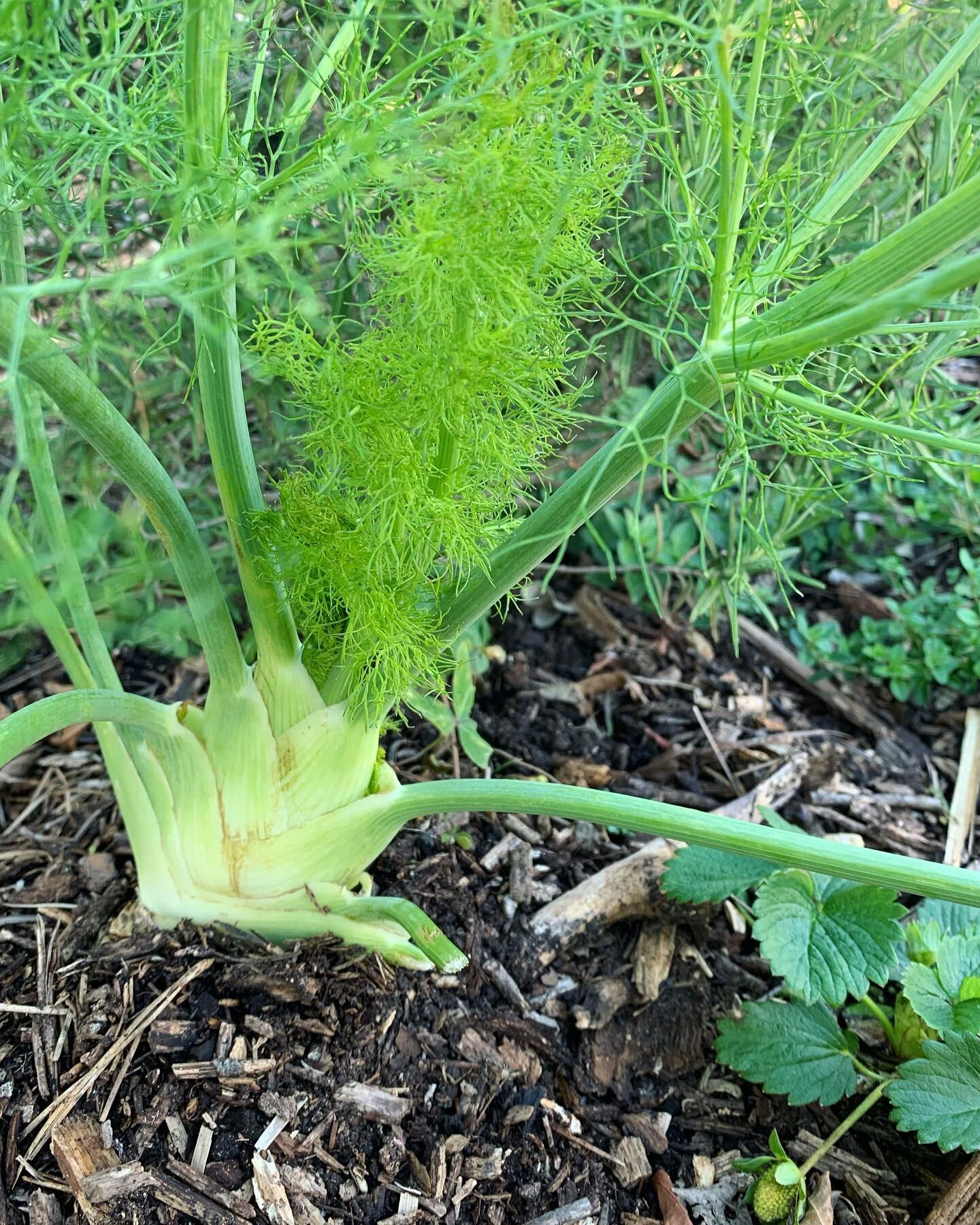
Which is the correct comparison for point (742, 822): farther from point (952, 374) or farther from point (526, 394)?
point (952, 374)

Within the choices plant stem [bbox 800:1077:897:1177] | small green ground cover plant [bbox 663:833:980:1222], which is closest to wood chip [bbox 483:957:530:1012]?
small green ground cover plant [bbox 663:833:980:1222]

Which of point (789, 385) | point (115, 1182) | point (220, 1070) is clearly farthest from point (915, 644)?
point (115, 1182)

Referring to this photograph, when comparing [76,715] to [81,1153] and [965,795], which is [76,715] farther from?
[965,795]

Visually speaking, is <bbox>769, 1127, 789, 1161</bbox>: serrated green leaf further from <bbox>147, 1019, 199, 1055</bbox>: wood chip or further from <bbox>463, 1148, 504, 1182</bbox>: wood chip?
<bbox>147, 1019, 199, 1055</bbox>: wood chip

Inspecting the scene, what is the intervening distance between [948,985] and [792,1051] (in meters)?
0.18

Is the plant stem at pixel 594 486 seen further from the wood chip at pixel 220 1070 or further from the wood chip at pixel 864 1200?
the wood chip at pixel 864 1200

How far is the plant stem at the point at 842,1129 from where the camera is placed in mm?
987

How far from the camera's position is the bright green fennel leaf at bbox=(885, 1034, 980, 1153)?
0.92 metres

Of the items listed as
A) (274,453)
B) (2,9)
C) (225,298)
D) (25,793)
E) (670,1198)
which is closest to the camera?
(2,9)

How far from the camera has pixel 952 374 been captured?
2217 mm

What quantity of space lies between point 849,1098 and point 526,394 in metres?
0.82

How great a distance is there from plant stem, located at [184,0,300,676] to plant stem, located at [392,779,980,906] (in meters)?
0.26

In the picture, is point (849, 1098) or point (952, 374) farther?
point (952, 374)

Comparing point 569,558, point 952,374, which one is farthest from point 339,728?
point 952,374
